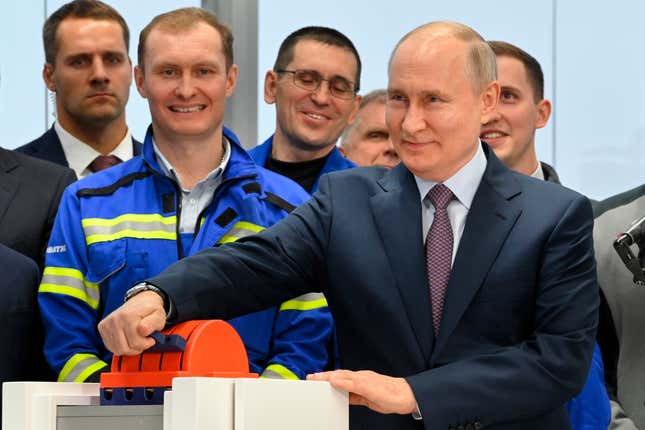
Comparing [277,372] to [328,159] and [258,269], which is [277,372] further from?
[328,159]

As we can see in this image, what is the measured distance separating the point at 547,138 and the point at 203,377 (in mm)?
3731

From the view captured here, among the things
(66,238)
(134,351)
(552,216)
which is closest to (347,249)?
(552,216)

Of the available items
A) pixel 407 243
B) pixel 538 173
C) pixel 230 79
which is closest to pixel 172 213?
pixel 230 79

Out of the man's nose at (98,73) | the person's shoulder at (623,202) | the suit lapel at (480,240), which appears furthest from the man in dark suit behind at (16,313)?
the person's shoulder at (623,202)

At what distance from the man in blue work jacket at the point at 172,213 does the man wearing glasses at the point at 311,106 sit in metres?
0.55

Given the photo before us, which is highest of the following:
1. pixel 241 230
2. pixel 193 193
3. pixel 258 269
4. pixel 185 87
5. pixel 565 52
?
pixel 565 52

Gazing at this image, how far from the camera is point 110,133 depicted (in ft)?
12.7

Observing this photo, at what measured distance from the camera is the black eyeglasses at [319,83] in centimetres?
369

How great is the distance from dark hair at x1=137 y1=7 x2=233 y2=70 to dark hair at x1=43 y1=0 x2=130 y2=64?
2.85 feet

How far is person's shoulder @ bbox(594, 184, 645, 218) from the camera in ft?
10.1

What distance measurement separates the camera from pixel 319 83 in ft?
12.1

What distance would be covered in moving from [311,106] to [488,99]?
4.55ft

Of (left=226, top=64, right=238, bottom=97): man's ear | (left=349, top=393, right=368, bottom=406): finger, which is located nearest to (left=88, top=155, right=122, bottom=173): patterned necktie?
(left=226, top=64, right=238, bottom=97): man's ear

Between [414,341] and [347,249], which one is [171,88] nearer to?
[347,249]
